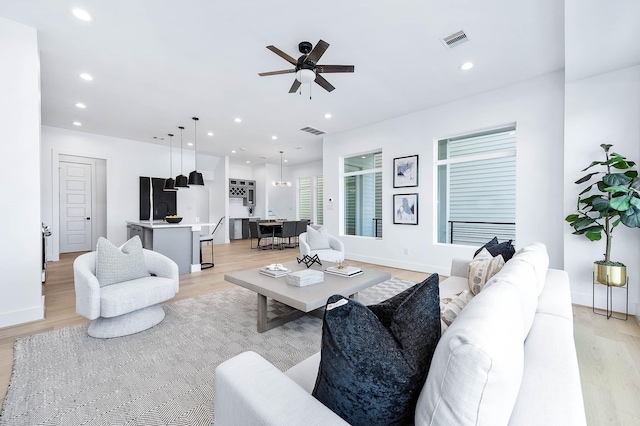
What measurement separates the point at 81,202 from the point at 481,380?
852cm

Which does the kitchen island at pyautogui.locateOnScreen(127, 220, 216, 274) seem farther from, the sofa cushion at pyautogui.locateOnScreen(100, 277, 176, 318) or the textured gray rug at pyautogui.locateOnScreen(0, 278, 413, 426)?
the sofa cushion at pyautogui.locateOnScreen(100, 277, 176, 318)

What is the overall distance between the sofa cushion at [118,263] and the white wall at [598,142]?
15.8ft

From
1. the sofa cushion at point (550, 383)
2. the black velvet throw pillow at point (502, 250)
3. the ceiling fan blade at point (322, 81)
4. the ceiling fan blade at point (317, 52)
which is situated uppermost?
the ceiling fan blade at point (317, 52)

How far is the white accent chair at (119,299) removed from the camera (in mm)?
2273

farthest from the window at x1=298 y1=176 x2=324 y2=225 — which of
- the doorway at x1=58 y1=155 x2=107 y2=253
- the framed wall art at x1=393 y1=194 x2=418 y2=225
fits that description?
the doorway at x1=58 y1=155 x2=107 y2=253

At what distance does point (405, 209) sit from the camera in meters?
5.11

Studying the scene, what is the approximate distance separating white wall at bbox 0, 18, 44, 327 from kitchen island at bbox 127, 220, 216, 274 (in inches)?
69.3

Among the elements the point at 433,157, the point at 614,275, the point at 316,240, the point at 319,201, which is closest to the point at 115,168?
the point at 316,240

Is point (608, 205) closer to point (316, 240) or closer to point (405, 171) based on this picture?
point (405, 171)

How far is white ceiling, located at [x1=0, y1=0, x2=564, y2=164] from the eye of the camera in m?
2.46

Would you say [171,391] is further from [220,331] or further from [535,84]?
[535,84]

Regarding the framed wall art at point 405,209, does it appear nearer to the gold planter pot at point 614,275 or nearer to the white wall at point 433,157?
the white wall at point 433,157

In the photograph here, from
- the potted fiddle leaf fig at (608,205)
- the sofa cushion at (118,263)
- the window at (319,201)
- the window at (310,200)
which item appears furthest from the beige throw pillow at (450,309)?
the window at (319,201)

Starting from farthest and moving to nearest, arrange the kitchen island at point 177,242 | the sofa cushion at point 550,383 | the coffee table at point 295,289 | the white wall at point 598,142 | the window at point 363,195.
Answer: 1. the window at point 363,195
2. the kitchen island at point 177,242
3. the white wall at point 598,142
4. the coffee table at point 295,289
5. the sofa cushion at point 550,383
